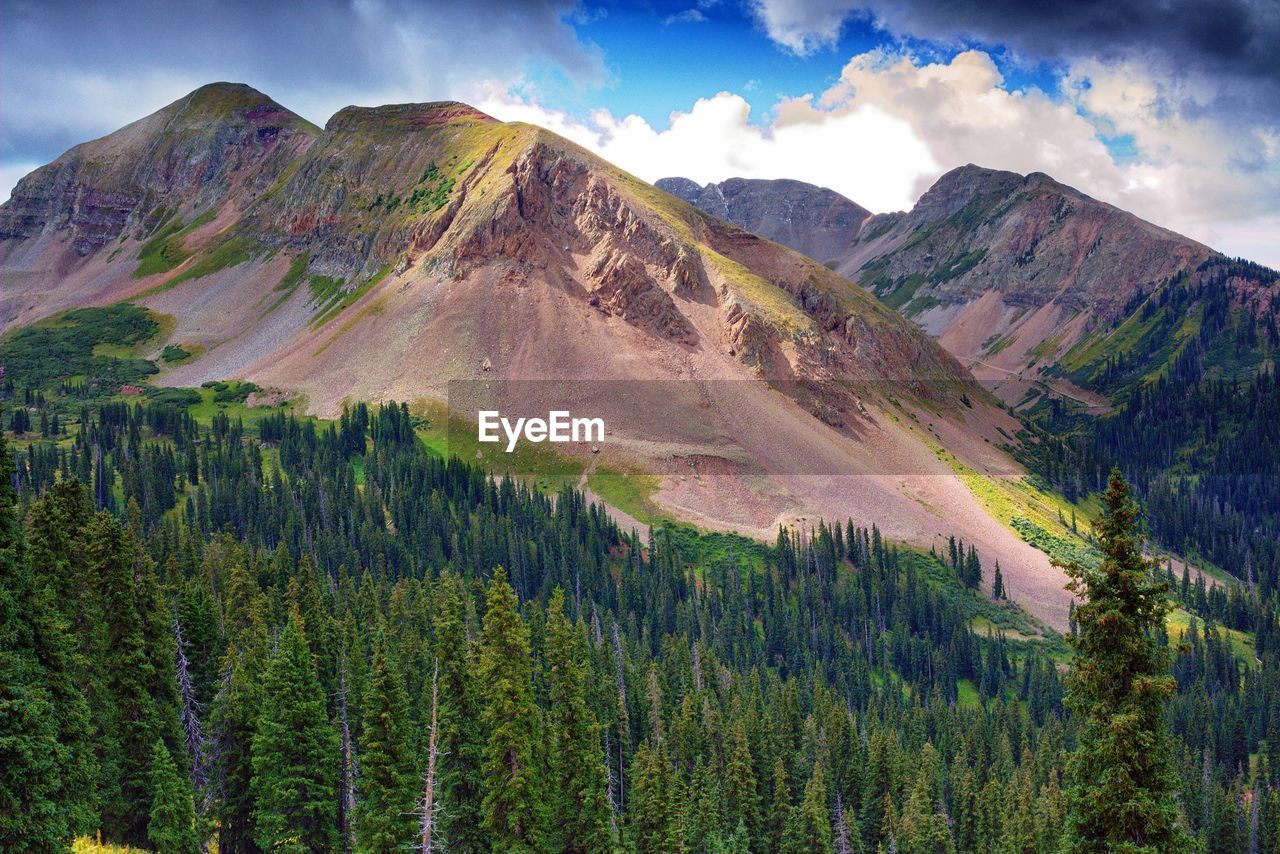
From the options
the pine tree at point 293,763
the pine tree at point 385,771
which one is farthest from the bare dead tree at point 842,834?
the pine tree at point 385,771

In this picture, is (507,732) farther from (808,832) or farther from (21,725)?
(808,832)

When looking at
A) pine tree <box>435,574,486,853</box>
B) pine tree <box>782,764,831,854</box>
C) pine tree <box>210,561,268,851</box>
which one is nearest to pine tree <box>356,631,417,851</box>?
pine tree <box>435,574,486,853</box>

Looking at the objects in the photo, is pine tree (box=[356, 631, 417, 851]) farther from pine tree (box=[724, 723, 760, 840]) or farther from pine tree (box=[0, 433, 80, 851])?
pine tree (box=[724, 723, 760, 840])

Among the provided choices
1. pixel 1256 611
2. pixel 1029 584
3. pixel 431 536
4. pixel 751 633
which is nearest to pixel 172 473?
pixel 431 536

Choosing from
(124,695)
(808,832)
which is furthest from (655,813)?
(124,695)

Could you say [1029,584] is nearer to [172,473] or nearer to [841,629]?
[841,629]

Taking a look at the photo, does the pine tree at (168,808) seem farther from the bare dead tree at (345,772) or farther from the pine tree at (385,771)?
the pine tree at (385,771)
